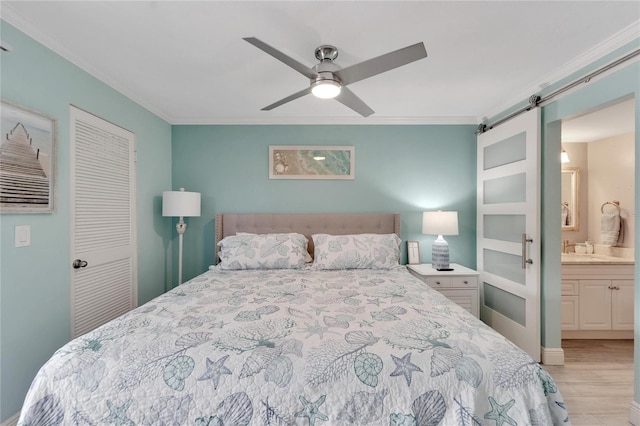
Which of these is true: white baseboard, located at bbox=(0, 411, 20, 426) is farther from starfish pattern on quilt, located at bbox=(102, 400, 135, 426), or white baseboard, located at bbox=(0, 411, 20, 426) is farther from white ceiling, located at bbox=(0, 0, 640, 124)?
white ceiling, located at bbox=(0, 0, 640, 124)

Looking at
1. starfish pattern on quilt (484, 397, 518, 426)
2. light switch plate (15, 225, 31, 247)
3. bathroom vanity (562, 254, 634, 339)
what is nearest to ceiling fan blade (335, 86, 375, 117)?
starfish pattern on quilt (484, 397, 518, 426)

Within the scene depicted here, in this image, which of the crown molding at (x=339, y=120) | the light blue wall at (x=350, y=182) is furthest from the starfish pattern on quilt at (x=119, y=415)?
the crown molding at (x=339, y=120)

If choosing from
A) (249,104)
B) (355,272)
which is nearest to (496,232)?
(355,272)

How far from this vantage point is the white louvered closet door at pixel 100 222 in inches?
86.1

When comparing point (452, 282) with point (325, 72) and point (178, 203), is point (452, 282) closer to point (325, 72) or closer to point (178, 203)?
point (325, 72)

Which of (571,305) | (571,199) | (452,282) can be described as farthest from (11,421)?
(571,199)

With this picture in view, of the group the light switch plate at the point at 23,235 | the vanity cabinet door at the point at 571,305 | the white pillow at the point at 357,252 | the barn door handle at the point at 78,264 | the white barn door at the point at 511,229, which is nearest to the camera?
the light switch plate at the point at 23,235

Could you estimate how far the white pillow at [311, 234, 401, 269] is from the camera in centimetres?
289

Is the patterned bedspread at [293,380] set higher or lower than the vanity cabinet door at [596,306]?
higher

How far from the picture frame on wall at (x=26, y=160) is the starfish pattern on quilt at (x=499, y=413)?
2.60m

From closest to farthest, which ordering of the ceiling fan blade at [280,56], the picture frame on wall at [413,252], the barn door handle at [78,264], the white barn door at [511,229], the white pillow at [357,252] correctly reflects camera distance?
1. the ceiling fan blade at [280,56]
2. the barn door handle at [78,264]
3. the white barn door at [511,229]
4. the white pillow at [357,252]
5. the picture frame on wall at [413,252]

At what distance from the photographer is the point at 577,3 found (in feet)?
5.19

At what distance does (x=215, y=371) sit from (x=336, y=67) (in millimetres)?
1762

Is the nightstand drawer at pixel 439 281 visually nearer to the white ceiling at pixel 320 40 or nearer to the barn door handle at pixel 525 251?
the barn door handle at pixel 525 251
